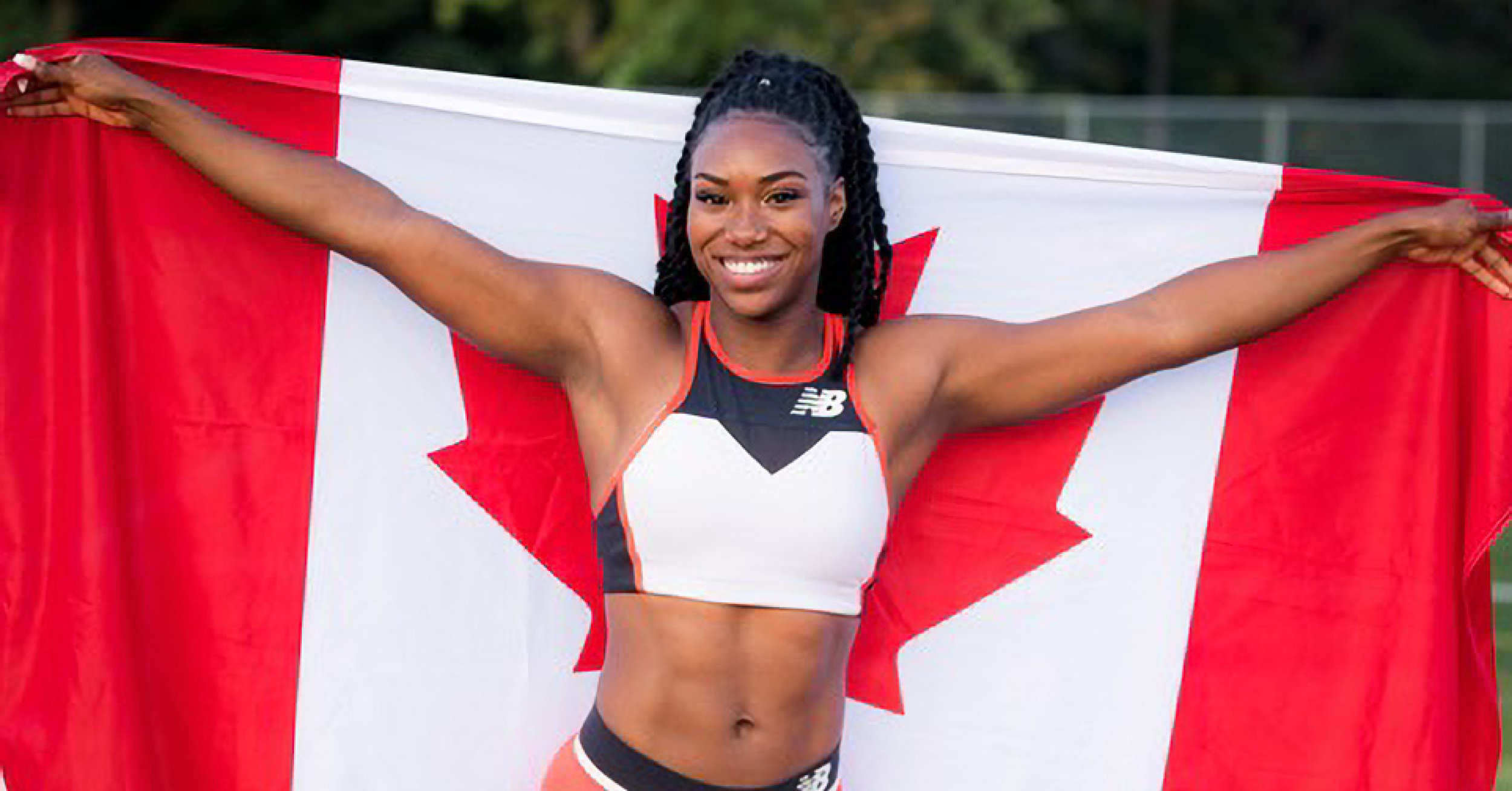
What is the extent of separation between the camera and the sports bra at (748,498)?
12.3 feet

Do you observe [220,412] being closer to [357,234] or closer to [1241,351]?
[357,234]

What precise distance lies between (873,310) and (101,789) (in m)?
1.89

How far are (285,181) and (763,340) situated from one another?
98 cm

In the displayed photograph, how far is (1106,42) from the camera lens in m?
31.7

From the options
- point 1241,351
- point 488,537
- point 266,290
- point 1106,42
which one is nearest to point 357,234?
point 266,290

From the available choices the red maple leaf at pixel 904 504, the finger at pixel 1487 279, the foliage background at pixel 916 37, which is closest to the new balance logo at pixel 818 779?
the red maple leaf at pixel 904 504

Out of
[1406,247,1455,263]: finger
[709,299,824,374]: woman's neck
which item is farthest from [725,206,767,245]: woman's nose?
[1406,247,1455,263]: finger

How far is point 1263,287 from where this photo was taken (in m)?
4.19

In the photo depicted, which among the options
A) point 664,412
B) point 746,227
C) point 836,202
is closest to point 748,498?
point 664,412

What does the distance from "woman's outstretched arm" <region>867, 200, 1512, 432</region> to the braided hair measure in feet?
0.49

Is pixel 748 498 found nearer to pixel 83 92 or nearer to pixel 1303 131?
pixel 83 92

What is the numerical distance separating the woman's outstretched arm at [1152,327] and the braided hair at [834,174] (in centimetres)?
15

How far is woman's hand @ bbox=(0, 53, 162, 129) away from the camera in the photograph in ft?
13.4

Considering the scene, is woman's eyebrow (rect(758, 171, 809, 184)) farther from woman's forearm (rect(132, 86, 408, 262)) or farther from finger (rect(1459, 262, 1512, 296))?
finger (rect(1459, 262, 1512, 296))
